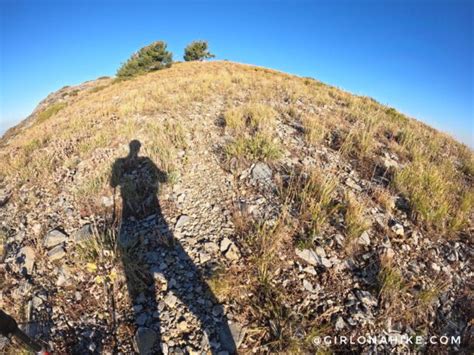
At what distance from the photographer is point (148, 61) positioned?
30.9m

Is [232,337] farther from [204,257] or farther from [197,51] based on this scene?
[197,51]

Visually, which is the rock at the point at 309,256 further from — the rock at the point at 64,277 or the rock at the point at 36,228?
the rock at the point at 36,228

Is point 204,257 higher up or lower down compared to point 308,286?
higher up

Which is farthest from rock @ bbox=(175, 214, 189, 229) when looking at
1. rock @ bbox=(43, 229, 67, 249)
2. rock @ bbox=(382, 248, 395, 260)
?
rock @ bbox=(382, 248, 395, 260)

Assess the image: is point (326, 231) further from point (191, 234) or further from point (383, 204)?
point (191, 234)

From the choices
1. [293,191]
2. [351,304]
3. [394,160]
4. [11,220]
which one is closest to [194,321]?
[351,304]

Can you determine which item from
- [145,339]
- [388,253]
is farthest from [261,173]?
[145,339]

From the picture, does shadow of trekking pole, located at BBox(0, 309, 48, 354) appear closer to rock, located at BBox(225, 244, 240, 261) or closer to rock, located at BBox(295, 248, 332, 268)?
rock, located at BBox(225, 244, 240, 261)

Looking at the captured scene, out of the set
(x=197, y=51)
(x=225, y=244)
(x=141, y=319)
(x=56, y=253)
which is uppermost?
(x=197, y=51)

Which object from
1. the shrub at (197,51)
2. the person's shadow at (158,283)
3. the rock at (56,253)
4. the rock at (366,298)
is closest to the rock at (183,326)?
the person's shadow at (158,283)

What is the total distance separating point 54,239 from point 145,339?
2.72m

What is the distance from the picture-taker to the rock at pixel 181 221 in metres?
4.46

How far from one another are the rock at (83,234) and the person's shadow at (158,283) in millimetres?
529

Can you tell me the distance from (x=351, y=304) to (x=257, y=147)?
12.8 feet
